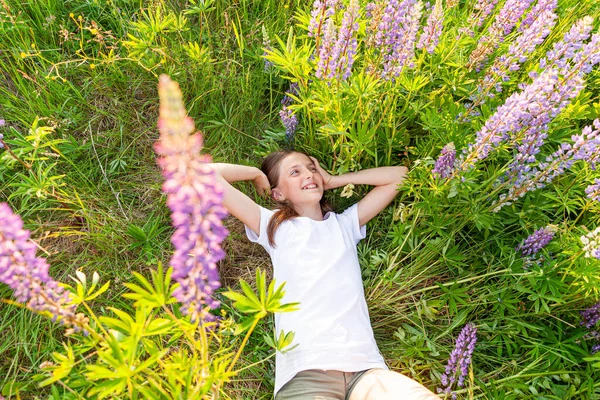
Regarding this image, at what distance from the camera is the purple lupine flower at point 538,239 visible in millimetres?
2305

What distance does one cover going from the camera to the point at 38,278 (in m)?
1.19

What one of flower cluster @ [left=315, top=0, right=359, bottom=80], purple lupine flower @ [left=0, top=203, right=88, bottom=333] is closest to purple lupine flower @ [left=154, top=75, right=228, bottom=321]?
purple lupine flower @ [left=0, top=203, right=88, bottom=333]

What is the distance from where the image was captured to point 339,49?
209cm

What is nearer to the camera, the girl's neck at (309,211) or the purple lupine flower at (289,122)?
the girl's neck at (309,211)

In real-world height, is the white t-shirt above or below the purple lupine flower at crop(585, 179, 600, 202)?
below

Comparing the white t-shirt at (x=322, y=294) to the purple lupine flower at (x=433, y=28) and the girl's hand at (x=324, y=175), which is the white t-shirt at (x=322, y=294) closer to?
the girl's hand at (x=324, y=175)

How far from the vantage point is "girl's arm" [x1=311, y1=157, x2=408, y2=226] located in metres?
2.66

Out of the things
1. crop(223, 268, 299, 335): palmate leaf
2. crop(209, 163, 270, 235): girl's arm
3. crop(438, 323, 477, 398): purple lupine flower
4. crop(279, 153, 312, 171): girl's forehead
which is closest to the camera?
crop(223, 268, 299, 335): palmate leaf

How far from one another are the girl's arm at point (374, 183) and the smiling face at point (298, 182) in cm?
11

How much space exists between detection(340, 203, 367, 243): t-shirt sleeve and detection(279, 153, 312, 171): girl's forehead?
40 centimetres

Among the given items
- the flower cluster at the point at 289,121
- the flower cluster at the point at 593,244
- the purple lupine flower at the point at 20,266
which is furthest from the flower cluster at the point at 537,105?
the purple lupine flower at the point at 20,266

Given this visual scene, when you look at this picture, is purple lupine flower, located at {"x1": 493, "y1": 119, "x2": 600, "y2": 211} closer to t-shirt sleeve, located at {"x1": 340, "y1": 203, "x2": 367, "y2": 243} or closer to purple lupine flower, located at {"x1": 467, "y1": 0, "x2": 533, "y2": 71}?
purple lupine flower, located at {"x1": 467, "y1": 0, "x2": 533, "y2": 71}

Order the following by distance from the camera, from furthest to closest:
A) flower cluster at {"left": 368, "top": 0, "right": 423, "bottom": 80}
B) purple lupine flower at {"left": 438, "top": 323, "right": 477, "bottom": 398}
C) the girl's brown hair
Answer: the girl's brown hair, purple lupine flower at {"left": 438, "top": 323, "right": 477, "bottom": 398}, flower cluster at {"left": 368, "top": 0, "right": 423, "bottom": 80}

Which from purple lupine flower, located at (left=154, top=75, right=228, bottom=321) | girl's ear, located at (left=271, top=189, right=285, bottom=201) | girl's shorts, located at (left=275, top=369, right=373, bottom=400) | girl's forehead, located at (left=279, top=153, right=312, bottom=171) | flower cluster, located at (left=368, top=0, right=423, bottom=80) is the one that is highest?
flower cluster, located at (left=368, top=0, right=423, bottom=80)
